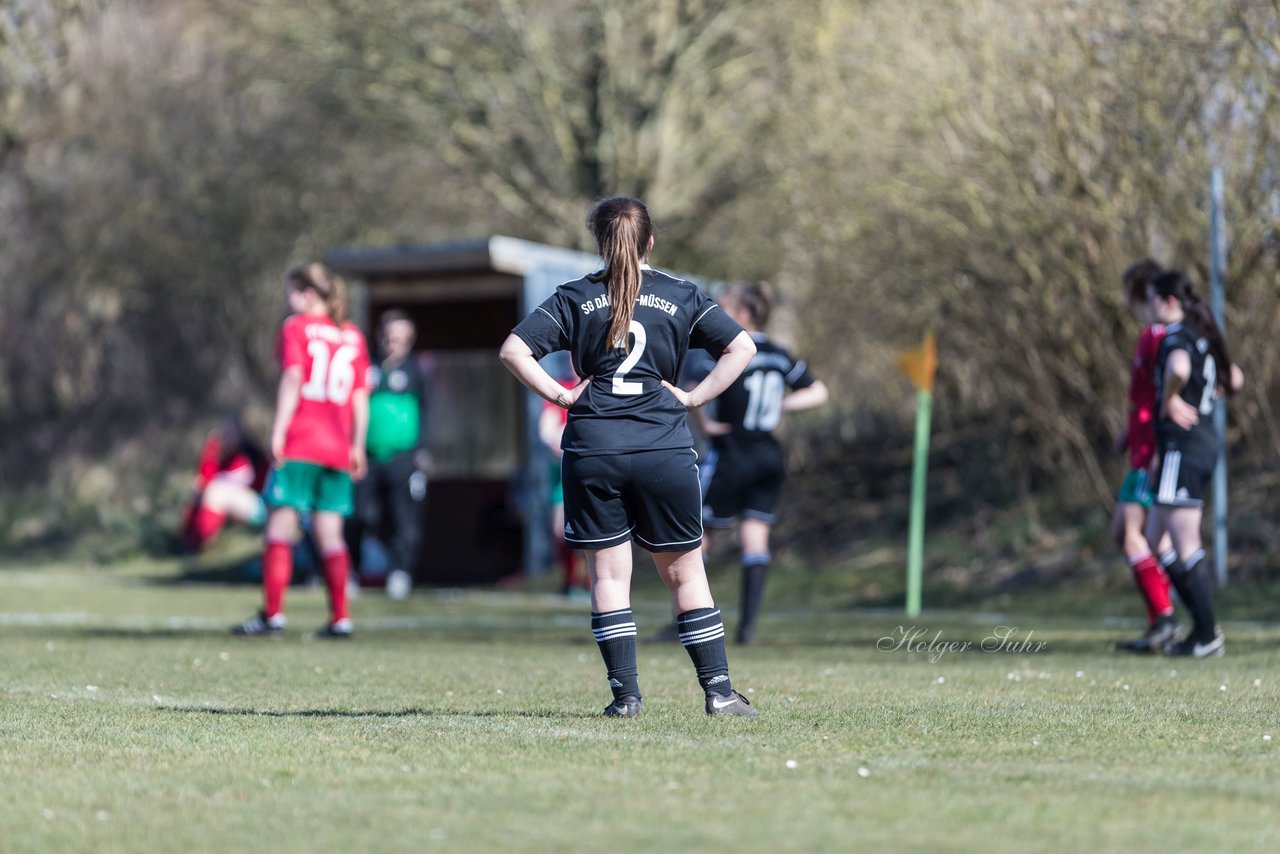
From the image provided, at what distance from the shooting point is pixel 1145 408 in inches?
368

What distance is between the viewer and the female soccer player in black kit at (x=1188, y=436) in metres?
8.99

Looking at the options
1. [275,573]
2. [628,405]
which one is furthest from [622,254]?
[275,573]

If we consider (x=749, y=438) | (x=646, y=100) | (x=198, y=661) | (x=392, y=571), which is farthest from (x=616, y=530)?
(x=646, y=100)

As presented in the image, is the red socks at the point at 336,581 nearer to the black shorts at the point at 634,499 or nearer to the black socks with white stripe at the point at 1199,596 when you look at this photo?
the black shorts at the point at 634,499

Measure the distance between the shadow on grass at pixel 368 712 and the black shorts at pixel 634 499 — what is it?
651 mm

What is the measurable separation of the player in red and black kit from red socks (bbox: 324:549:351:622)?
14.3ft

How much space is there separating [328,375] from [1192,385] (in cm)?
470

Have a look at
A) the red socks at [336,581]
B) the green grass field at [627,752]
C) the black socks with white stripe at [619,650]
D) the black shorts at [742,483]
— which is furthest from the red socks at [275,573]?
the black socks with white stripe at [619,650]

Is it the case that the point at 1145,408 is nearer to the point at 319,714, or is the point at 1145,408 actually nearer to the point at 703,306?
the point at 703,306

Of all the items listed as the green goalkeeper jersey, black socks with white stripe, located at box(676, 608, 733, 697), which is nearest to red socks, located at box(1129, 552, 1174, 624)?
black socks with white stripe, located at box(676, 608, 733, 697)

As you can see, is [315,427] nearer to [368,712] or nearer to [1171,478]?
[368,712]

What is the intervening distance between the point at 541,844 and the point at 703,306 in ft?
8.80

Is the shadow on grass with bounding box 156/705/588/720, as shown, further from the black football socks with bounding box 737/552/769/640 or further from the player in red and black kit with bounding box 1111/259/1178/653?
the player in red and black kit with bounding box 1111/259/1178/653

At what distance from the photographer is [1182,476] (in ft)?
29.6
